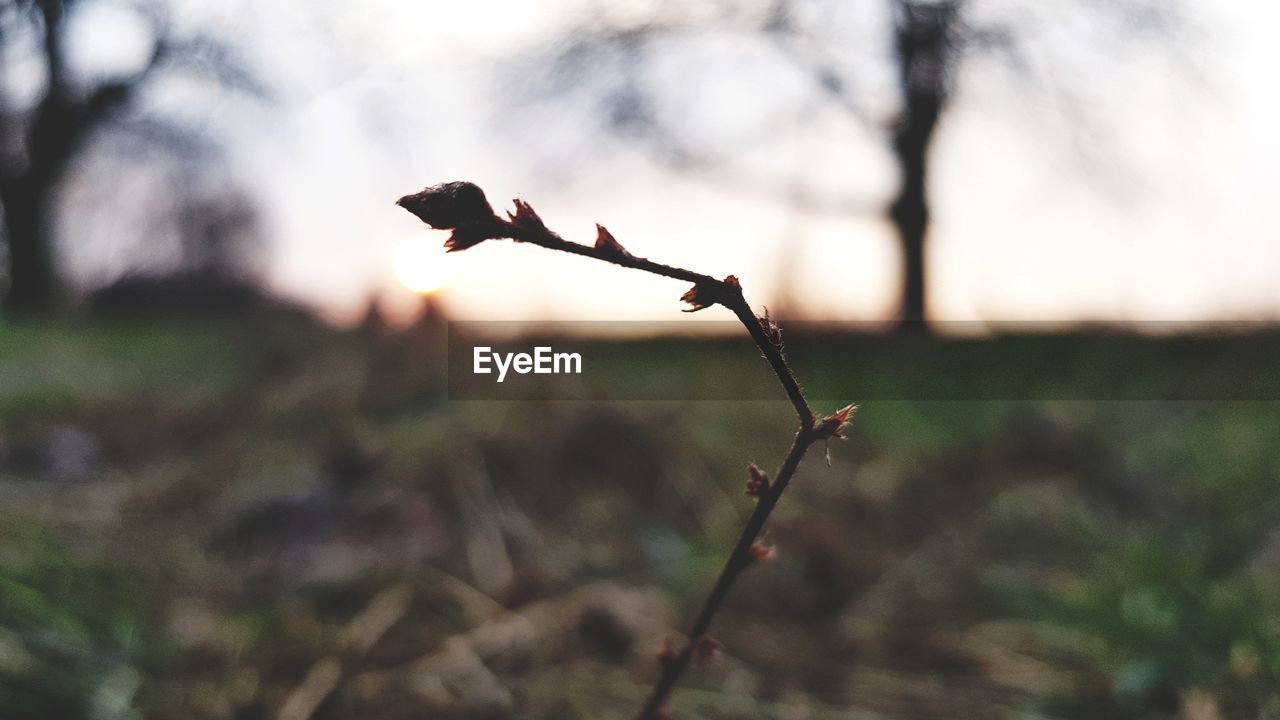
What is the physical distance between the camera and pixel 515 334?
4738mm

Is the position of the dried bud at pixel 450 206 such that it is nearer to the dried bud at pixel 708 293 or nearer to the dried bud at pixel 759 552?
the dried bud at pixel 708 293

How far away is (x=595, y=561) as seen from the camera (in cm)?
196

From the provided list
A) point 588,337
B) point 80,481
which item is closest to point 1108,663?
point 80,481

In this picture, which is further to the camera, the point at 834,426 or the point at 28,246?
the point at 28,246

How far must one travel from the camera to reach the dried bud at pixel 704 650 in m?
0.47

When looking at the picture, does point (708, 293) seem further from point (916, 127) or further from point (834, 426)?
point (916, 127)

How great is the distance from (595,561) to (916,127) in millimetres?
6716

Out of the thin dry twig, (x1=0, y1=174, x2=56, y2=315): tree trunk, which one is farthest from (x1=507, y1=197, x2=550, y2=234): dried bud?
(x1=0, y1=174, x2=56, y2=315): tree trunk

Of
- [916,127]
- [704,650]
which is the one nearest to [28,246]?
[916,127]

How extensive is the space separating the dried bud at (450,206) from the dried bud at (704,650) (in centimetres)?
26

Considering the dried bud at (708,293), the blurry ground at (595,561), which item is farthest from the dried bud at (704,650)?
the blurry ground at (595,561)

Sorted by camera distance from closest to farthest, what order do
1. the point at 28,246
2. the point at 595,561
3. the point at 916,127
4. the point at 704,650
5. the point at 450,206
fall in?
1. the point at 450,206
2. the point at 704,650
3. the point at 595,561
4. the point at 916,127
5. the point at 28,246

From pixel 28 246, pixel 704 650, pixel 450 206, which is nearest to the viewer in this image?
pixel 450 206

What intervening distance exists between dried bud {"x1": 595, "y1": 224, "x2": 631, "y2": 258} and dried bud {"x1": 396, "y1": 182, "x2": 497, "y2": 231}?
0.04 m
